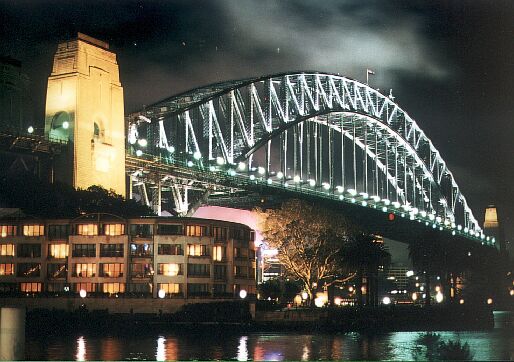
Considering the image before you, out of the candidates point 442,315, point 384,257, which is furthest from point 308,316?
point 442,315

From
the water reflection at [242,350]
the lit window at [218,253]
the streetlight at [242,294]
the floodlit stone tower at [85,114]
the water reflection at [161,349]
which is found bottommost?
the water reflection at [242,350]

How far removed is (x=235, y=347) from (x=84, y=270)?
31185mm

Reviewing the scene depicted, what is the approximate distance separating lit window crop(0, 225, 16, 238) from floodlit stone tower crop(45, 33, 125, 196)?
34.9 ft

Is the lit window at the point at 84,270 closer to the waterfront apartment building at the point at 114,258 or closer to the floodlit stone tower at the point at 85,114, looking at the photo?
the waterfront apartment building at the point at 114,258

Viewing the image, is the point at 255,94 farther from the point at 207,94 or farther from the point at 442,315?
the point at 442,315

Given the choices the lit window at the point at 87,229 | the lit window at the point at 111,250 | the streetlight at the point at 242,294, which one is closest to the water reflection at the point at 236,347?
the streetlight at the point at 242,294

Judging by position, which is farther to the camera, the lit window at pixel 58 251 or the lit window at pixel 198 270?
the lit window at pixel 58 251

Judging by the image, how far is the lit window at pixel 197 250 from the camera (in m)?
91.6

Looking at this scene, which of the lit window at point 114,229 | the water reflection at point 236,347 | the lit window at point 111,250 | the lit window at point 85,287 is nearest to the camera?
the water reflection at point 236,347

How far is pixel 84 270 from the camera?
89875 millimetres

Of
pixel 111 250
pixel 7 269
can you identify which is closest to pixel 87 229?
pixel 111 250

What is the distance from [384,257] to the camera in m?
106

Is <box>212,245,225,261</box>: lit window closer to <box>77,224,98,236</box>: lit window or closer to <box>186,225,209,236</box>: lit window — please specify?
<box>186,225,209,236</box>: lit window

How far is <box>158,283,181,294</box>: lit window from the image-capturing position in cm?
8905
